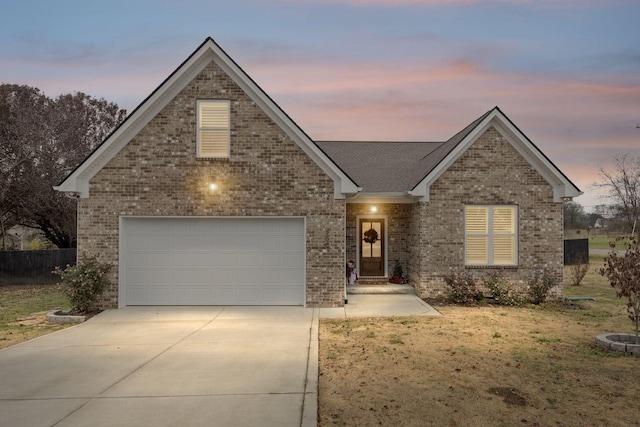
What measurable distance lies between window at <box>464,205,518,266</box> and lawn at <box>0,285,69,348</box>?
38.6ft

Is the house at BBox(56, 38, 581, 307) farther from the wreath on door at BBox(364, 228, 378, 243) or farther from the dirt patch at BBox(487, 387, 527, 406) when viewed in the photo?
the dirt patch at BBox(487, 387, 527, 406)

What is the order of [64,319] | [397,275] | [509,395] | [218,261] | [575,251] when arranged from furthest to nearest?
[575,251] → [397,275] → [218,261] → [64,319] → [509,395]

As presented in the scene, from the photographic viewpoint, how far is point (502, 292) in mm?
11945

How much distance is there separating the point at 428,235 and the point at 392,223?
2.29m

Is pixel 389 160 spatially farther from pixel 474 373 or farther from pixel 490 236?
pixel 474 373

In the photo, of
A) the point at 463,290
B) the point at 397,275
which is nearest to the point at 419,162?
the point at 397,275

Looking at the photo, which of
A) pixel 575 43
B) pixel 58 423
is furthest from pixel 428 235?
pixel 575 43

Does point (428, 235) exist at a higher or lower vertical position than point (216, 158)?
lower

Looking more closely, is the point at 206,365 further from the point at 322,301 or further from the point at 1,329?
the point at 1,329

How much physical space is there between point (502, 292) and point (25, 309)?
14.5m

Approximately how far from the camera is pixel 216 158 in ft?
37.1

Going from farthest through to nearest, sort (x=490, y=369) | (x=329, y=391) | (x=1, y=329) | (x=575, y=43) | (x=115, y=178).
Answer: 1. (x=575, y=43)
2. (x=115, y=178)
3. (x=1, y=329)
4. (x=490, y=369)
5. (x=329, y=391)

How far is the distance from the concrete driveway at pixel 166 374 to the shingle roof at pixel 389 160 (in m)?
6.09

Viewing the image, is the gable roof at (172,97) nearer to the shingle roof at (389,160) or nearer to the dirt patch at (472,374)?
the shingle roof at (389,160)
